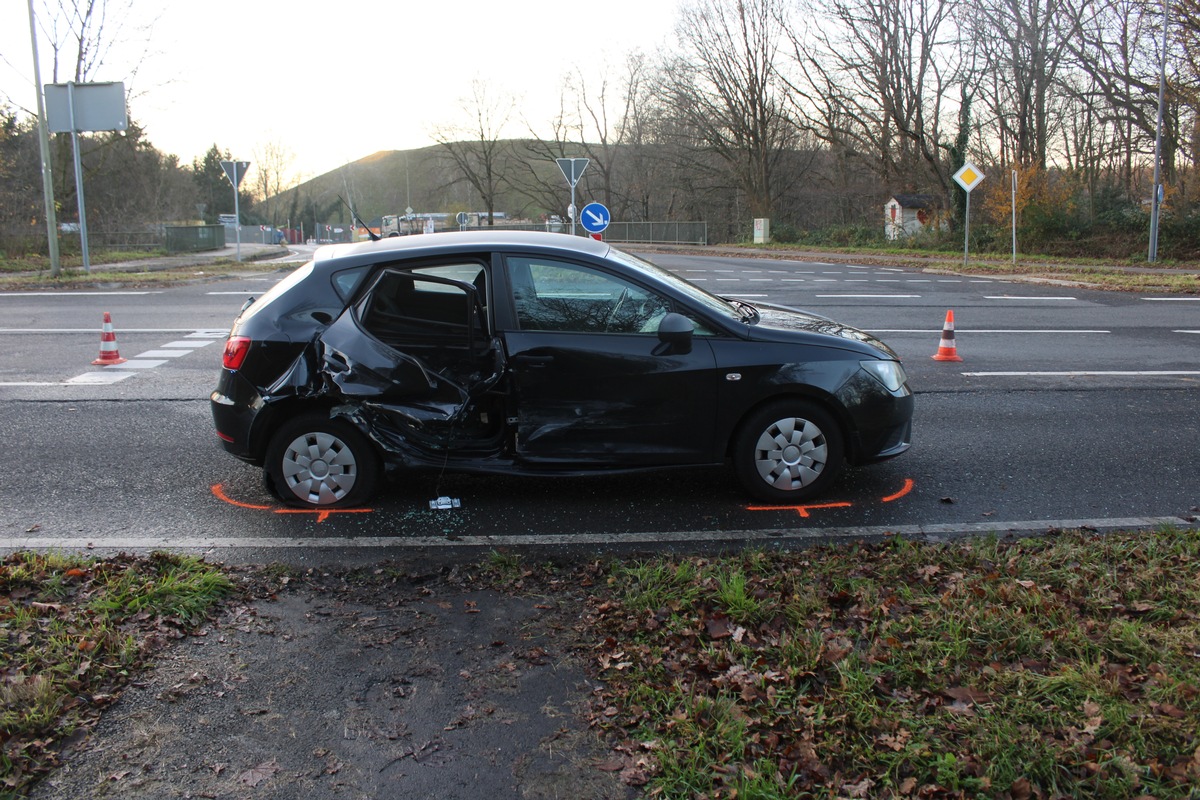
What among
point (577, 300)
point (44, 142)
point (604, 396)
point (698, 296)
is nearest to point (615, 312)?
point (577, 300)

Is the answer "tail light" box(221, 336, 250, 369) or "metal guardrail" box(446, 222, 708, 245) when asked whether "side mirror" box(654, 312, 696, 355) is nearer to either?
"tail light" box(221, 336, 250, 369)

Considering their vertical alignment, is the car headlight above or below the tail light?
below

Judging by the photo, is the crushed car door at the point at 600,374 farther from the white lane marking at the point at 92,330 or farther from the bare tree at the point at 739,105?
the bare tree at the point at 739,105

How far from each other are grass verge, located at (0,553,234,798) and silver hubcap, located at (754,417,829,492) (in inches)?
122

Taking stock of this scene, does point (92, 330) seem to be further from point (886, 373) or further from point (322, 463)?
point (886, 373)

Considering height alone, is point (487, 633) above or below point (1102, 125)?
below

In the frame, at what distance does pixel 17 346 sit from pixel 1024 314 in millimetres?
15435

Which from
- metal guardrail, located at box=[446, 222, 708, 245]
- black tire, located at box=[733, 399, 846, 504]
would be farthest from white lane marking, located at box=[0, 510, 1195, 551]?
metal guardrail, located at box=[446, 222, 708, 245]

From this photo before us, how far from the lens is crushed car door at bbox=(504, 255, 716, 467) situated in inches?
214

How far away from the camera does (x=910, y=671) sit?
3.35 meters

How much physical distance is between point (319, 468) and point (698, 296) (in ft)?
8.48

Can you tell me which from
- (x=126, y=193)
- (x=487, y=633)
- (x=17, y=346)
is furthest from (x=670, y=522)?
(x=126, y=193)

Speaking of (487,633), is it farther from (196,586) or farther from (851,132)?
(851,132)

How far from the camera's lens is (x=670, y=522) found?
5438mm
